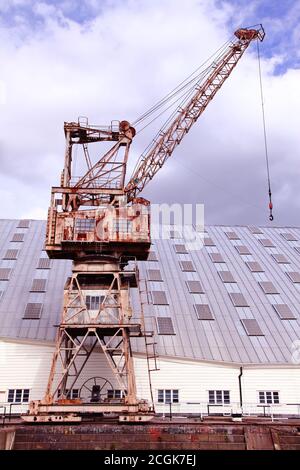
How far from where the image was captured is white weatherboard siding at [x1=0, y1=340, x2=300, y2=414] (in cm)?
3416

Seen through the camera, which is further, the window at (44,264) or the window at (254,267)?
the window at (254,267)

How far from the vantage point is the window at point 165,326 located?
37.7 meters

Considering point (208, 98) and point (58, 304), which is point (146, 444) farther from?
point (208, 98)

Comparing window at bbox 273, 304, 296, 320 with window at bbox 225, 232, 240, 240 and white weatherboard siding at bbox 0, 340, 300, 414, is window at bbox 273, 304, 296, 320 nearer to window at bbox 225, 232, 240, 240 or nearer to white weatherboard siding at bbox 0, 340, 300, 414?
white weatherboard siding at bbox 0, 340, 300, 414

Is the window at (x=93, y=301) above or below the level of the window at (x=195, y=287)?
below

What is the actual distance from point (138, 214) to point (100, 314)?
24.3 feet

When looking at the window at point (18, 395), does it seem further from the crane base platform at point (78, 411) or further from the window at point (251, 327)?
the window at point (251, 327)

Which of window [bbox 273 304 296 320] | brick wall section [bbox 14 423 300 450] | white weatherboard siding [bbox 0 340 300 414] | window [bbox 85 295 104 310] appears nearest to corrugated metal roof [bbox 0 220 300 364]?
window [bbox 273 304 296 320]

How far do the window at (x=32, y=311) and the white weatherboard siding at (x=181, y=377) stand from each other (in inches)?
118

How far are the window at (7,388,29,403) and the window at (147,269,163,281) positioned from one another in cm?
1602

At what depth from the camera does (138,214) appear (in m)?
33.1

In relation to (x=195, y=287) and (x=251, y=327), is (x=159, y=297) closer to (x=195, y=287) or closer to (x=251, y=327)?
(x=195, y=287)

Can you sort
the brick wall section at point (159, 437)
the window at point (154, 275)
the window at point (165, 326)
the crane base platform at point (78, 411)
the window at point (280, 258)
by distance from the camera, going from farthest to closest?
1. the window at point (280, 258)
2. the window at point (154, 275)
3. the window at point (165, 326)
4. the crane base platform at point (78, 411)
5. the brick wall section at point (159, 437)

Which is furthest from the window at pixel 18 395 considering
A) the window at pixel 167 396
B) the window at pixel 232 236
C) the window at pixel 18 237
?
the window at pixel 232 236
